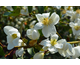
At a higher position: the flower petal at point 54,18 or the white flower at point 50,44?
the flower petal at point 54,18

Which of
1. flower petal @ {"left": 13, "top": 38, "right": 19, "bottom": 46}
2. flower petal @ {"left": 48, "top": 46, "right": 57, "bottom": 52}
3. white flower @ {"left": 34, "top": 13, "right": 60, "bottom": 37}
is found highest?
white flower @ {"left": 34, "top": 13, "right": 60, "bottom": 37}

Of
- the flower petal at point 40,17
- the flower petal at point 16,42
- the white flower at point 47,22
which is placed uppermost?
the flower petal at point 40,17

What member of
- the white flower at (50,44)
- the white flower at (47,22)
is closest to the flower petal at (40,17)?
the white flower at (47,22)

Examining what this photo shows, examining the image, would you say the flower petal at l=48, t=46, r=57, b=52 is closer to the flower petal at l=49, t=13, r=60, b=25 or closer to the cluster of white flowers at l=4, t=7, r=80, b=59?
the cluster of white flowers at l=4, t=7, r=80, b=59

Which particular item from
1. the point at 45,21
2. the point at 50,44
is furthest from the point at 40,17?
the point at 50,44

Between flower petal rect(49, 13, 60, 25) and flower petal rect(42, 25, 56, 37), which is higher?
flower petal rect(49, 13, 60, 25)

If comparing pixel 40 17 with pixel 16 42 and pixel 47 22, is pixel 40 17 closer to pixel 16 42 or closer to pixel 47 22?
pixel 47 22

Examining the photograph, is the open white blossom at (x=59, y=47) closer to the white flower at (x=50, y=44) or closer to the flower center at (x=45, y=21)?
the white flower at (x=50, y=44)

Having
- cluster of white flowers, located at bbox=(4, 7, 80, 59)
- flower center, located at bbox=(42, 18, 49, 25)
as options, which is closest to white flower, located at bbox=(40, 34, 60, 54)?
cluster of white flowers, located at bbox=(4, 7, 80, 59)

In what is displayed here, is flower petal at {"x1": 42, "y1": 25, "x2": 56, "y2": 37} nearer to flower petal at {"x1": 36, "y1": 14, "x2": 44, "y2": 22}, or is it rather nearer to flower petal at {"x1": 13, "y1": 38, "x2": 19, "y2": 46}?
flower petal at {"x1": 36, "y1": 14, "x2": 44, "y2": 22}

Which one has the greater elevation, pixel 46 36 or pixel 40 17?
pixel 40 17

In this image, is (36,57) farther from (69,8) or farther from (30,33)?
(69,8)

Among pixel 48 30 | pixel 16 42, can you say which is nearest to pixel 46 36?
pixel 48 30
